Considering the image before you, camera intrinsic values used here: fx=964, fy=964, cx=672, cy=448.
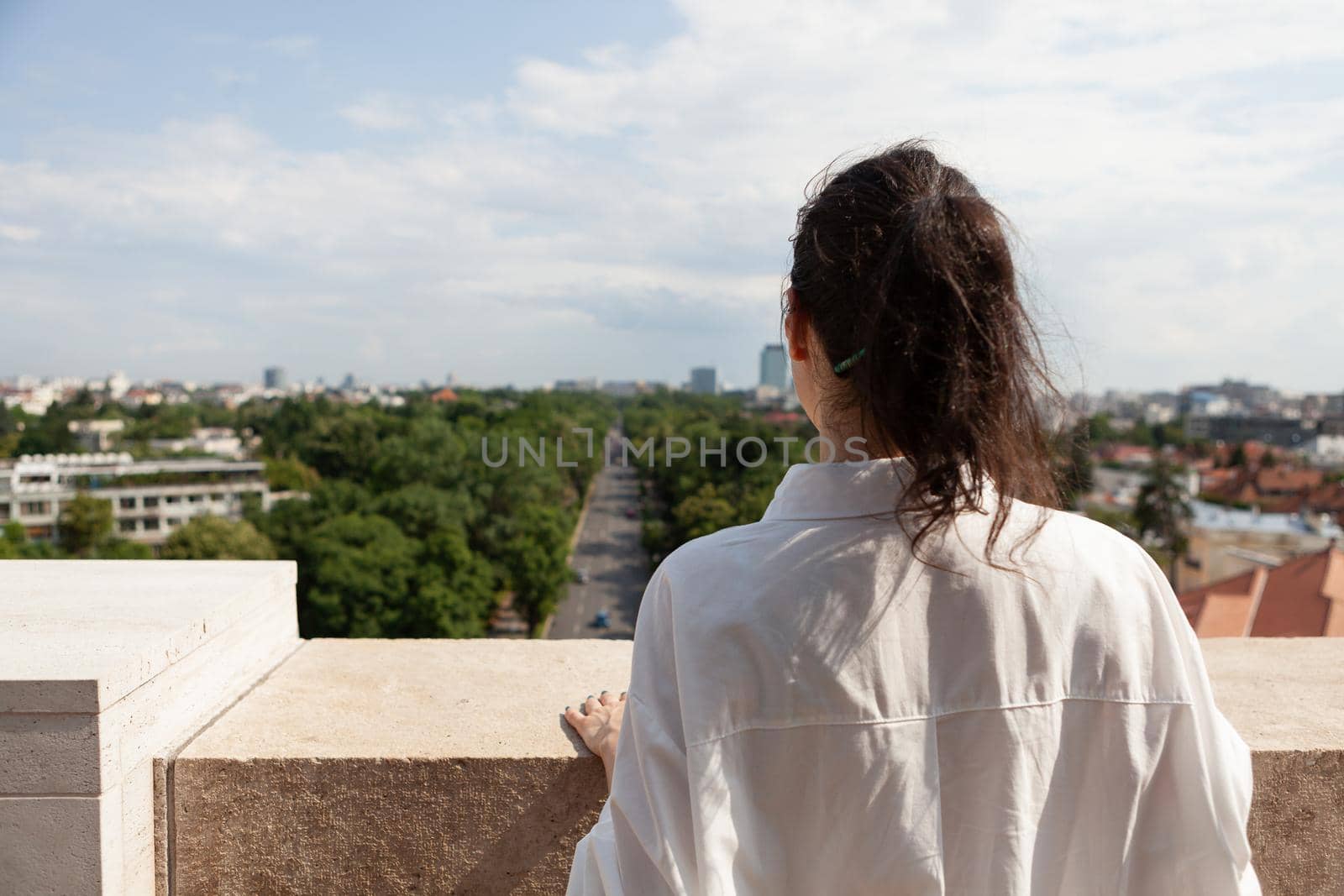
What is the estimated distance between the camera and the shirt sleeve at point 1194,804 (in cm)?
99

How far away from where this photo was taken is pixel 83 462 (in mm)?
48219

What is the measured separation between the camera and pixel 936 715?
0.93m

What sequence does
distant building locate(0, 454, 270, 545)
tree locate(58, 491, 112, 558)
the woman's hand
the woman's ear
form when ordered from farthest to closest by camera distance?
distant building locate(0, 454, 270, 545) < tree locate(58, 491, 112, 558) < the woman's hand < the woman's ear

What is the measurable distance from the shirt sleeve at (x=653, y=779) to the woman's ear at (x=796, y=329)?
28cm

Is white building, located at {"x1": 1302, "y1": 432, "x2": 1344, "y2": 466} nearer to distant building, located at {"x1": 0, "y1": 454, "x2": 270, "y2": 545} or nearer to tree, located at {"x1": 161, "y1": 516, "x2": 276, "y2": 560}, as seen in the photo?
tree, located at {"x1": 161, "y1": 516, "x2": 276, "y2": 560}

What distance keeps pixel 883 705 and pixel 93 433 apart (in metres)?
78.2

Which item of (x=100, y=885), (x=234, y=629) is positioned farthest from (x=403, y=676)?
(x=100, y=885)

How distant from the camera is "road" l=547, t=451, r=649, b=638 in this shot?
29375mm

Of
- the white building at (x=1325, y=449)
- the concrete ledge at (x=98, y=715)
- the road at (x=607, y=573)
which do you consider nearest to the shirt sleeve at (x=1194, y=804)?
the concrete ledge at (x=98, y=715)

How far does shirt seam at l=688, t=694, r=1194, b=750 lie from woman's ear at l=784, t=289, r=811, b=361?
1.20 ft

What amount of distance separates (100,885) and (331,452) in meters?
57.0

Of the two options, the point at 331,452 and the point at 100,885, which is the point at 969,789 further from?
the point at 331,452

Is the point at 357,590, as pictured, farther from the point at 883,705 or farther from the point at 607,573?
the point at 883,705

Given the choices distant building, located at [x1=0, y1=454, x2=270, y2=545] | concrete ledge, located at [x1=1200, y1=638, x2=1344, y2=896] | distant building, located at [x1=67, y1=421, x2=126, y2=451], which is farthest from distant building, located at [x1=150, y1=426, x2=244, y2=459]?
concrete ledge, located at [x1=1200, y1=638, x2=1344, y2=896]
